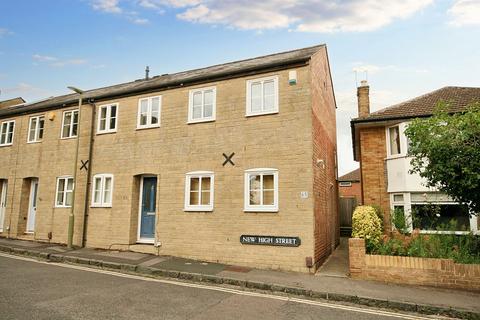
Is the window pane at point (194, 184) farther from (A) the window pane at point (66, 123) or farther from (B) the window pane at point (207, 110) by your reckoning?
(A) the window pane at point (66, 123)

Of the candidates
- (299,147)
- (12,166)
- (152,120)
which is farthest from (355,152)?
(12,166)

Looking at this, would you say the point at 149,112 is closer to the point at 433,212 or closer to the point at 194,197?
the point at 194,197

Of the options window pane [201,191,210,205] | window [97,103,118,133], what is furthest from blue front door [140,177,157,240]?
window [97,103,118,133]

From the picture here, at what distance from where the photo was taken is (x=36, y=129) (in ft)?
52.2

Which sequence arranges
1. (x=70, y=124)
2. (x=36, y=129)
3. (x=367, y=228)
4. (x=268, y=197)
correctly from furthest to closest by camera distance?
(x=36, y=129) < (x=70, y=124) < (x=268, y=197) < (x=367, y=228)

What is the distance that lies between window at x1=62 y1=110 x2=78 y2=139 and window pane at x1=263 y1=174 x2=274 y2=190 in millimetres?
9206

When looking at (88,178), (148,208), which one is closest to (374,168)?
(148,208)

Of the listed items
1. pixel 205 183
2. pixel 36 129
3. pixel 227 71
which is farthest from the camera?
pixel 36 129

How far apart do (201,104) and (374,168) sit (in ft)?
24.9

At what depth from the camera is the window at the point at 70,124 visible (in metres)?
14.7

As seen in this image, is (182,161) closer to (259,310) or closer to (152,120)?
(152,120)

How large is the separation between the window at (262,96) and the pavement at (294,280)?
503 cm

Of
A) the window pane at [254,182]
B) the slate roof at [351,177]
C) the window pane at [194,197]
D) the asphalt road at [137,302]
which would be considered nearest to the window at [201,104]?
the window pane at [194,197]

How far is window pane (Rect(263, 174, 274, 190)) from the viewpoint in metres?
10.4
